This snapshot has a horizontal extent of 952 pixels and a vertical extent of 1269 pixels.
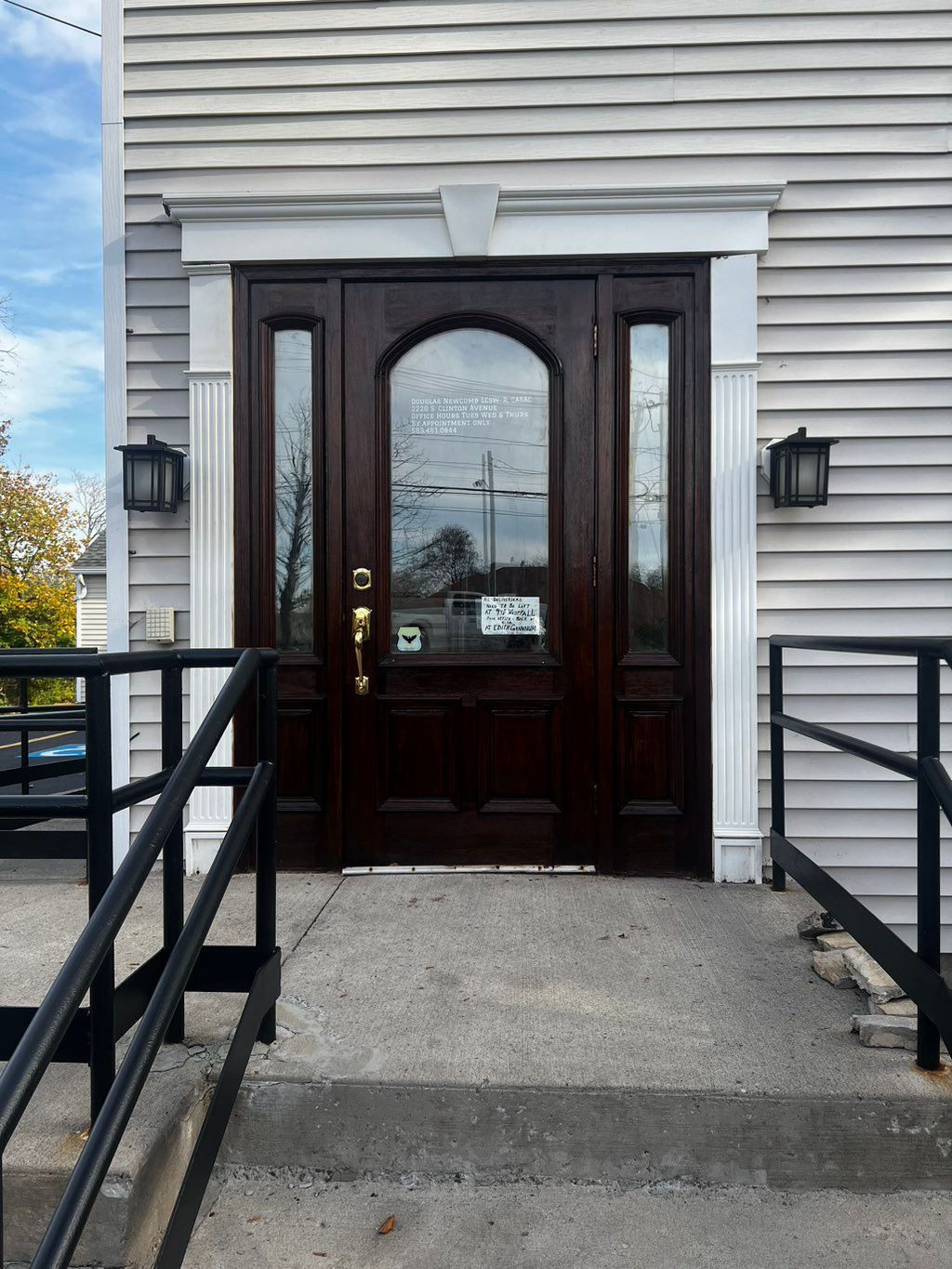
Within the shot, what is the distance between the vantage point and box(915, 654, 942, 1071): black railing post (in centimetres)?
177

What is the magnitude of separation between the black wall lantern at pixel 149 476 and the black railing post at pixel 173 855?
62.8 inches

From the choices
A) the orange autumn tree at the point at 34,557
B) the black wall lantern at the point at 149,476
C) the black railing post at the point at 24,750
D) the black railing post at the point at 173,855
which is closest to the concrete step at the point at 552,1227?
the black railing post at the point at 173,855

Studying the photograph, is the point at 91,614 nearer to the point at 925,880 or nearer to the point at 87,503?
the point at 87,503

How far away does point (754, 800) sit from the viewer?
3111mm

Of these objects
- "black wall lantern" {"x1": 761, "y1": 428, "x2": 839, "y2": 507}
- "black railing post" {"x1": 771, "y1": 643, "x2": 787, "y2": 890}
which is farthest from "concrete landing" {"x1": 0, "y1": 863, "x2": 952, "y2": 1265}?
"black wall lantern" {"x1": 761, "y1": 428, "x2": 839, "y2": 507}

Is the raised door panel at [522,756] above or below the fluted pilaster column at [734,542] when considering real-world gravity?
below

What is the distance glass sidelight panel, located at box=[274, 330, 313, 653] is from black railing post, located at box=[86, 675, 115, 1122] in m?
1.88

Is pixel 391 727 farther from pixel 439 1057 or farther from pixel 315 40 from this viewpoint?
pixel 315 40

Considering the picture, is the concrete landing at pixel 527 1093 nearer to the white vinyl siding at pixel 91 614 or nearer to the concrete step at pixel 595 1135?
the concrete step at pixel 595 1135

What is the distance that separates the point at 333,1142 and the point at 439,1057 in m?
0.28

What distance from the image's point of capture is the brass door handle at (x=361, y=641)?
125 inches

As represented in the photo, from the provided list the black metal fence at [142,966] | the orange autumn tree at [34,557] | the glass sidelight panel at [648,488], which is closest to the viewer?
the black metal fence at [142,966]

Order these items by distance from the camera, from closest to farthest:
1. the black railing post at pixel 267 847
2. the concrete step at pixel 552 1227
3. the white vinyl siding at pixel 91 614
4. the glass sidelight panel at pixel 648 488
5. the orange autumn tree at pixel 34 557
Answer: the concrete step at pixel 552 1227, the black railing post at pixel 267 847, the glass sidelight panel at pixel 648 488, the white vinyl siding at pixel 91 614, the orange autumn tree at pixel 34 557

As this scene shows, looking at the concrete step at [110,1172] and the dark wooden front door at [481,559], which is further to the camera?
the dark wooden front door at [481,559]
